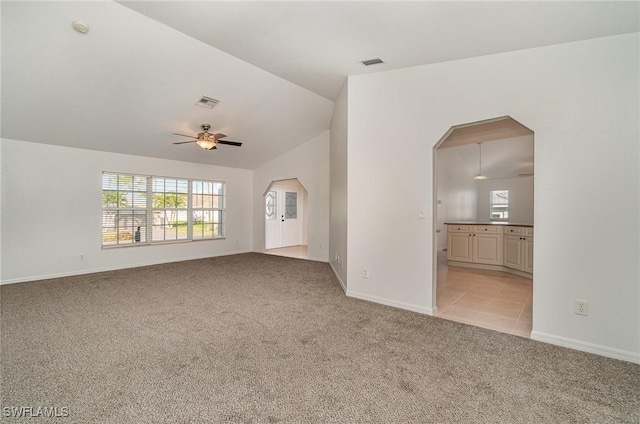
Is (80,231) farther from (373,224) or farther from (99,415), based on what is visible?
(373,224)

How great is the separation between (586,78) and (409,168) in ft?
5.56

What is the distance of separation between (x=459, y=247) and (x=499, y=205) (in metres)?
4.64

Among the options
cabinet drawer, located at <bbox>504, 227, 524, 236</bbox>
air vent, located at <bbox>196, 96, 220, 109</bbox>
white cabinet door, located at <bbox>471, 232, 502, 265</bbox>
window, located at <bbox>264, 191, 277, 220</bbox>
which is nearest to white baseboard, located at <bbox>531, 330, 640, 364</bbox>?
cabinet drawer, located at <bbox>504, 227, 524, 236</bbox>

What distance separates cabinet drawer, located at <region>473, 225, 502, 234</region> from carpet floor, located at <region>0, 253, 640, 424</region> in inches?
127

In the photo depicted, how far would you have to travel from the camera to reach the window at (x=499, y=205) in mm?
9133

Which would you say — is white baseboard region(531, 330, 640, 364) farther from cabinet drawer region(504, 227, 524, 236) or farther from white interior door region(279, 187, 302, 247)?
white interior door region(279, 187, 302, 247)

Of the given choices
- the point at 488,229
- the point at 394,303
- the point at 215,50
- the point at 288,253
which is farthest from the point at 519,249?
the point at 215,50

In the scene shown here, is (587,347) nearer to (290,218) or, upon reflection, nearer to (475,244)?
(475,244)

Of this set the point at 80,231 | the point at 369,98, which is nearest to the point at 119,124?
the point at 80,231

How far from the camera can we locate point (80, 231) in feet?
17.4

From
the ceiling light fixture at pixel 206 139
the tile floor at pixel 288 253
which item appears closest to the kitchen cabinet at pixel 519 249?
the tile floor at pixel 288 253

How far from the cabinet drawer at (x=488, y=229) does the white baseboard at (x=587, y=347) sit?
3166 millimetres

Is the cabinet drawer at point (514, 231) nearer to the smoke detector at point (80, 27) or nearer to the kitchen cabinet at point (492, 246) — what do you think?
the kitchen cabinet at point (492, 246)

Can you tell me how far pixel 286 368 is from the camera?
6.91ft
